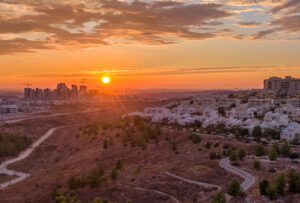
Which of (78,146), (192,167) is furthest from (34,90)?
(192,167)

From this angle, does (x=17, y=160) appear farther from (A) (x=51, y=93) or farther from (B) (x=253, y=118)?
(A) (x=51, y=93)

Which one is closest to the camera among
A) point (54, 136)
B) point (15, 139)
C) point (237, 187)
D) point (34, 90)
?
point (237, 187)

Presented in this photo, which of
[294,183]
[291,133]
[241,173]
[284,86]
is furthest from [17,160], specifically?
[284,86]

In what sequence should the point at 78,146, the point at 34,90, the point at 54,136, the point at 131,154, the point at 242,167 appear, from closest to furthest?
the point at 242,167, the point at 131,154, the point at 78,146, the point at 54,136, the point at 34,90

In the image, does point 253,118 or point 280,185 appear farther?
point 253,118

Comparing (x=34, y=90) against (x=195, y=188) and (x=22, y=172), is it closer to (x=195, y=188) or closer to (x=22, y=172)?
(x=22, y=172)

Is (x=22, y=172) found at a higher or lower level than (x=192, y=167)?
lower

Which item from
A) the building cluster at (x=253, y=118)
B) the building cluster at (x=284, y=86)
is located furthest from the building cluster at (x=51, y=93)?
the building cluster at (x=284, y=86)
